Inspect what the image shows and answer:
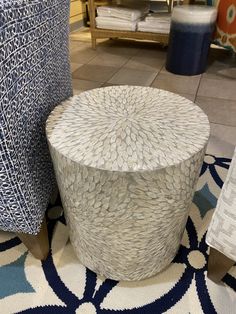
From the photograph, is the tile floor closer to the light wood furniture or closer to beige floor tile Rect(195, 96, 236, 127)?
beige floor tile Rect(195, 96, 236, 127)

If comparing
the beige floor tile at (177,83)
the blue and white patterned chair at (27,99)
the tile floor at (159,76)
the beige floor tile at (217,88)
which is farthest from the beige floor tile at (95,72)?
the blue and white patterned chair at (27,99)

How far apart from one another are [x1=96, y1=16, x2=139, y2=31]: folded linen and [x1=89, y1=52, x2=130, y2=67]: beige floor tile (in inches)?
8.4

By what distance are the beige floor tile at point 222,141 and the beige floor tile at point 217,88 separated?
0.39 meters

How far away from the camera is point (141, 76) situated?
6.57 feet

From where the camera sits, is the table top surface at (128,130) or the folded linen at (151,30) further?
the folded linen at (151,30)

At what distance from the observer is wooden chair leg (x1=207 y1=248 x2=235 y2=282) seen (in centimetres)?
70

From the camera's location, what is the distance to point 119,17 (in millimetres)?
2287

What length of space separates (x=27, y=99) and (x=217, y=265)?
0.61 meters

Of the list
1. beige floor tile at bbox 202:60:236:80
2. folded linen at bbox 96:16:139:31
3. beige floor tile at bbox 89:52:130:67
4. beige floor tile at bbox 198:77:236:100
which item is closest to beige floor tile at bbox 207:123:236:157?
beige floor tile at bbox 198:77:236:100

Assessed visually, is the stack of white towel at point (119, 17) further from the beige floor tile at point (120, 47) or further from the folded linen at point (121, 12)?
the beige floor tile at point (120, 47)

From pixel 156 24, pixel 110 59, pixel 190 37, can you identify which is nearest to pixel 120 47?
pixel 110 59

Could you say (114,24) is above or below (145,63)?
above

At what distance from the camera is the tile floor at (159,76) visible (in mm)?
1473

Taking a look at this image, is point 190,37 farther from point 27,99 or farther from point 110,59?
point 27,99
